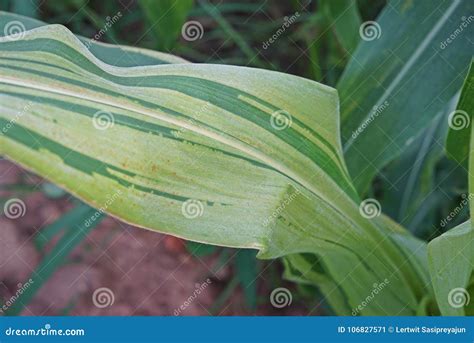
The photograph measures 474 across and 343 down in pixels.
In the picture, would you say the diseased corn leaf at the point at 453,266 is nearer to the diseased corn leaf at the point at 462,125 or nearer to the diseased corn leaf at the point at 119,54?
the diseased corn leaf at the point at 462,125

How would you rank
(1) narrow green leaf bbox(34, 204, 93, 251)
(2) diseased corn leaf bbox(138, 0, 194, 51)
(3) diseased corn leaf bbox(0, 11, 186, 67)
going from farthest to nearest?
(1) narrow green leaf bbox(34, 204, 93, 251) < (2) diseased corn leaf bbox(138, 0, 194, 51) < (3) diseased corn leaf bbox(0, 11, 186, 67)

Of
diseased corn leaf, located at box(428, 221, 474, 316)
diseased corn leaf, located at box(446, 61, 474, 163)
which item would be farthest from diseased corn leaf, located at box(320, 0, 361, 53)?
diseased corn leaf, located at box(428, 221, 474, 316)

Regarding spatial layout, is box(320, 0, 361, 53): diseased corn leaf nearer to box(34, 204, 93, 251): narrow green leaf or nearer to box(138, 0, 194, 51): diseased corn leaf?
box(138, 0, 194, 51): diseased corn leaf

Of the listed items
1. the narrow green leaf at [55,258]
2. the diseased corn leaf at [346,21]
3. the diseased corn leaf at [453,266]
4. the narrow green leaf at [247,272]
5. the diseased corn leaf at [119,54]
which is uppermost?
the diseased corn leaf at [346,21]

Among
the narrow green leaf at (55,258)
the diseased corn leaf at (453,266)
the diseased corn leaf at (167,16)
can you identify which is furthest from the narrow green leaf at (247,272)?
the diseased corn leaf at (453,266)

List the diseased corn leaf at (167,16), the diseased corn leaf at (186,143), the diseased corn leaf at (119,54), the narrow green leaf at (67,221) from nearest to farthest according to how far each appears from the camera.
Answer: the diseased corn leaf at (186,143) < the diseased corn leaf at (119,54) < the diseased corn leaf at (167,16) < the narrow green leaf at (67,221)

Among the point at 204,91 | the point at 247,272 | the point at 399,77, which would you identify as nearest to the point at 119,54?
the point at 204,91
